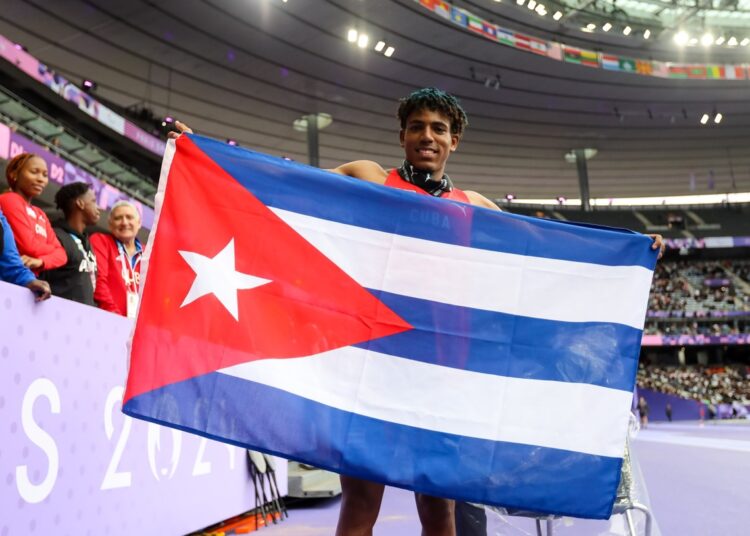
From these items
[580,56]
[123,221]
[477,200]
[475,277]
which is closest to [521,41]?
[580,56]

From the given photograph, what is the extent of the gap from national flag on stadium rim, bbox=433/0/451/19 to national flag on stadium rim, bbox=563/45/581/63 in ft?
15.8

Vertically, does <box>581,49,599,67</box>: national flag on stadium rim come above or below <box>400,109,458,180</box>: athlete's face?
above

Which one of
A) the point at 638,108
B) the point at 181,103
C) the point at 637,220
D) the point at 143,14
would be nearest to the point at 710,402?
the point at 637,220

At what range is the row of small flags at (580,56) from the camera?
54.6 ft

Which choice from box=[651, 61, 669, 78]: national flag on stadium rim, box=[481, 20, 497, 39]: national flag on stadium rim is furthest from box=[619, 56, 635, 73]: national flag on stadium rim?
box=[481, 20, 497, 39]: national flag on stadium rim

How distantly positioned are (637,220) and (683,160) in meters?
5.15

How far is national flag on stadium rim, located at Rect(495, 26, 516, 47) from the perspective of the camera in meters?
17.9

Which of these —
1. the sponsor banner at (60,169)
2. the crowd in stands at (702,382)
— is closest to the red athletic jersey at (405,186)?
the sponsor banner at (60,169)

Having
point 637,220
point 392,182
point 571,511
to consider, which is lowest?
point 571,511

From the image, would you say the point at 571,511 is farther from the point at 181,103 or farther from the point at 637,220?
the point at 637,220

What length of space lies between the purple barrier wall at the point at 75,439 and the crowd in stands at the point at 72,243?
0.32m

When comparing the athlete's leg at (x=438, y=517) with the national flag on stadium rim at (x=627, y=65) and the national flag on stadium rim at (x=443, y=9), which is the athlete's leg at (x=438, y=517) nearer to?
the national flag on stadium rim at (x=443, y=9)

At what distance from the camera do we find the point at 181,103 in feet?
65.1

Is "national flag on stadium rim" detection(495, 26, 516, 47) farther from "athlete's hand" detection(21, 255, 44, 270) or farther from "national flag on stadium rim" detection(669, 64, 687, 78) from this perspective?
"athlete's hand" detection(21, 255, 44, 270)
